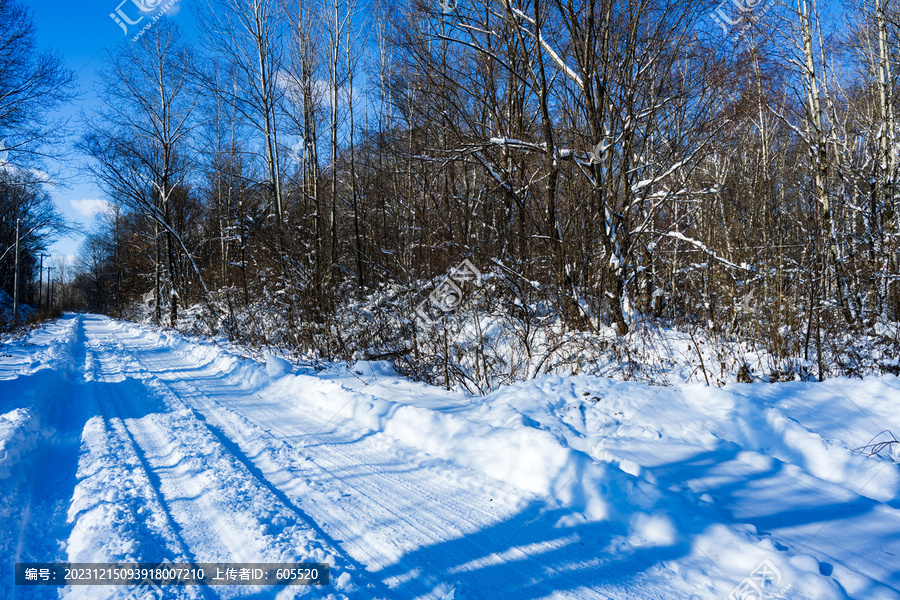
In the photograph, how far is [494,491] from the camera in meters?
2.90

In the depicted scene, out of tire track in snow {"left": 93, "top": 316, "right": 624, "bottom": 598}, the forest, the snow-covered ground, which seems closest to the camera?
the snow-covered ground

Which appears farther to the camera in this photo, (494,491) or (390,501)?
(494,491)

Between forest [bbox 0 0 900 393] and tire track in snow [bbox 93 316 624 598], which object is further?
forest [bbox 0 0 900 393]

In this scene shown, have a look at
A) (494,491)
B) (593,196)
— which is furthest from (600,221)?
(494,491)

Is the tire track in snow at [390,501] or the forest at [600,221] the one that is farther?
the forest at [600,221]

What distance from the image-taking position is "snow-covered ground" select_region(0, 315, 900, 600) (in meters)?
2.04

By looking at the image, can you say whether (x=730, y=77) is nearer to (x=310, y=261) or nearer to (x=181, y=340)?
(x=310, y=261)

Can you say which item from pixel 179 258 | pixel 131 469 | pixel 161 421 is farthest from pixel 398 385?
pixel 179 258

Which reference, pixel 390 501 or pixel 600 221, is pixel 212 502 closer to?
pixel 390 501

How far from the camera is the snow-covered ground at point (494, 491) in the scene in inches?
80.4

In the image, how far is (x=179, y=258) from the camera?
27.6 m

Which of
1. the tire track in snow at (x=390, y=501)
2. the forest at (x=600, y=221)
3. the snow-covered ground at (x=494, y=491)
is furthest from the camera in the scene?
the forest at (x=600, y=221)

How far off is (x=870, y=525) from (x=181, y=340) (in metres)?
14.2

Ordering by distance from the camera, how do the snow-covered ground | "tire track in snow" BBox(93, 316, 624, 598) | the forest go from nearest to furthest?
the snow-covered ground
"tire track in snow" BBox(93, 316, 624, 598)
the forest
